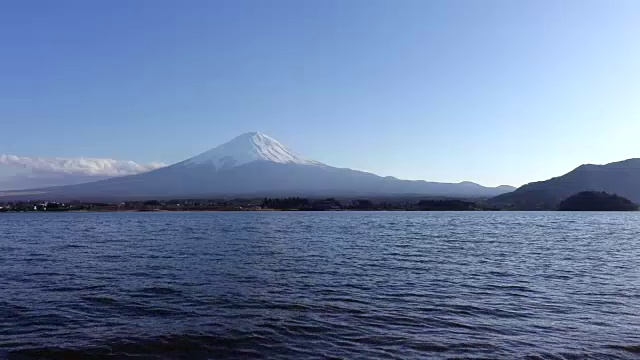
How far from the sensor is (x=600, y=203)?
7431 inches

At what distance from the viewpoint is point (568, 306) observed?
62.8 feet

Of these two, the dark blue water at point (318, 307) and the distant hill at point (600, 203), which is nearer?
the dark blue water at point (318, 307)

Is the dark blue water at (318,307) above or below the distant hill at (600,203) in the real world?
below

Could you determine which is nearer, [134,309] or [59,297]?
[134,309]

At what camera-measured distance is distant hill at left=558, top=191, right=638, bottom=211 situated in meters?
188

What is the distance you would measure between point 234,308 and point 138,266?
14.4 metres

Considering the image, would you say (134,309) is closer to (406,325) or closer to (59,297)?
(59,297)

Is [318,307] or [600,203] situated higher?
[600,203]

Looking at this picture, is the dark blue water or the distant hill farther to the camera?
the distant hill

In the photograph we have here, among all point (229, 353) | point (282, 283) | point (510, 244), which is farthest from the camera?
point (510, 244)

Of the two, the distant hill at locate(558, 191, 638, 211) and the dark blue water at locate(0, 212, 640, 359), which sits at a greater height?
the distant hill at locate(558, 191, 638, 211)

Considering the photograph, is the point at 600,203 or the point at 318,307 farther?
the point at 600,203

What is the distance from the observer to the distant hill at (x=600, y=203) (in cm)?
18800

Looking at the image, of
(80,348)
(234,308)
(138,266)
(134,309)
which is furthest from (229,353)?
(138,266)
